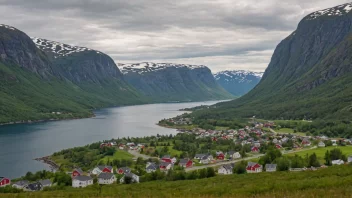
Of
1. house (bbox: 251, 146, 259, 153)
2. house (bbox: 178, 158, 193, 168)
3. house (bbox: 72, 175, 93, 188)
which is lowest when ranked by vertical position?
house (bbox: 251, 146, 259, 153)

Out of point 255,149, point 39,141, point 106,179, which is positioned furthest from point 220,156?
point 39,141

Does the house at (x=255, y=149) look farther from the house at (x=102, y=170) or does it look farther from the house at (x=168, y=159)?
the house at (x=102, y=170)

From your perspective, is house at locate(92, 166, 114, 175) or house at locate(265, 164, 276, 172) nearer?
Answer: house at locate(265, 164, 276, 172)

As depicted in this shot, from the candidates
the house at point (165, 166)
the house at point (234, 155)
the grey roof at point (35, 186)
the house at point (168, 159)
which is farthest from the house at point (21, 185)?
the house at point (234, 155)

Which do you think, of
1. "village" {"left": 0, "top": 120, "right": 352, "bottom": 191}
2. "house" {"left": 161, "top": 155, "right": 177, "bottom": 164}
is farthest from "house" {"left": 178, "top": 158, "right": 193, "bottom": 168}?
"house" {"left": 161, "top": 155, "right": 177, "bottom": 164}

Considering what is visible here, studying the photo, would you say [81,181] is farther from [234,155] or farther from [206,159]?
[234,155]

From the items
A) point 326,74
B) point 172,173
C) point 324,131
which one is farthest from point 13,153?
point 326,74

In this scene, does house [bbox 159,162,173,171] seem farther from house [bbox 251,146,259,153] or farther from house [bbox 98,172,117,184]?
house [bbox 251,146,259,153]

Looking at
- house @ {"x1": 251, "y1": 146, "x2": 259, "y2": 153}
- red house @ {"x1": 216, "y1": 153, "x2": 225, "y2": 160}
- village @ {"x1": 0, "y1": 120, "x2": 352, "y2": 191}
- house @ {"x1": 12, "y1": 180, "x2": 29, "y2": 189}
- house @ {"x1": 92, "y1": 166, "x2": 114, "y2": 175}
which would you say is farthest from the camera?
house @ {"x1": 251, "y1": 146, "x2": 259, "y2": 153}
